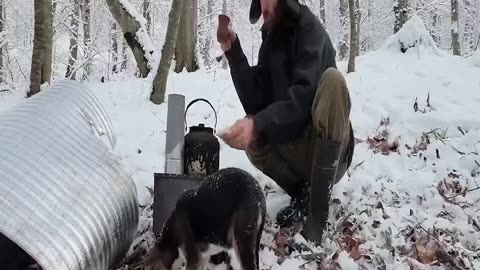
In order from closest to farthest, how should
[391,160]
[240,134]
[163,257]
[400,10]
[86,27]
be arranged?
1. [240,134]
2. [163,257]
3. [391,160]
4. [400,10]
5. [86,27]

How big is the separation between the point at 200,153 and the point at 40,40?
329 cm

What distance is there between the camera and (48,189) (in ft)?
6.91

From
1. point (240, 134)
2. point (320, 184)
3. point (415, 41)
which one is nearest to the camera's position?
point (240, 134)


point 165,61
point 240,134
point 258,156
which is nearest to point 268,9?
point 258,156

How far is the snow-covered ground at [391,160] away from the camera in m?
2.71

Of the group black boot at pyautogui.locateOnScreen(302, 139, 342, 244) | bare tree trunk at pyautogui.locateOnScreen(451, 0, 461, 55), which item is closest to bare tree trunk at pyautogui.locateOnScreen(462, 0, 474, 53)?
bare tree trunk at pyautogui.locateOnScreen(451, 0, 461, 55)

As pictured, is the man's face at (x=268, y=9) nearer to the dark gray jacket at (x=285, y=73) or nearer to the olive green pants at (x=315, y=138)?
the dark gray jacket at (x=285, y=73)

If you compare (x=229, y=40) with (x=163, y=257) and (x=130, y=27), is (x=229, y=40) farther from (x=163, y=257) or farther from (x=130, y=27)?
(x=130, y=27)

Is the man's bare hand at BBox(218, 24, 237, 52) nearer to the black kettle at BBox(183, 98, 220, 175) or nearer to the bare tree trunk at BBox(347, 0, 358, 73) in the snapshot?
the black kettle at BBox(183, 98, 220, 175)

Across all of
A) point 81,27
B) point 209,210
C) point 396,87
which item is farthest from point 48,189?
point 81,27

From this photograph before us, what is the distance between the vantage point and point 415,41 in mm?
7273

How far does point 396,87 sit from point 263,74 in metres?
2.97

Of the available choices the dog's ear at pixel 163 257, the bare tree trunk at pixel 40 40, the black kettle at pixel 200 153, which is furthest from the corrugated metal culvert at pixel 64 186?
the bare tree trunk at pixel 40 40

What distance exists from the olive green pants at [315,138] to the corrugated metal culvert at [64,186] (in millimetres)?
755
